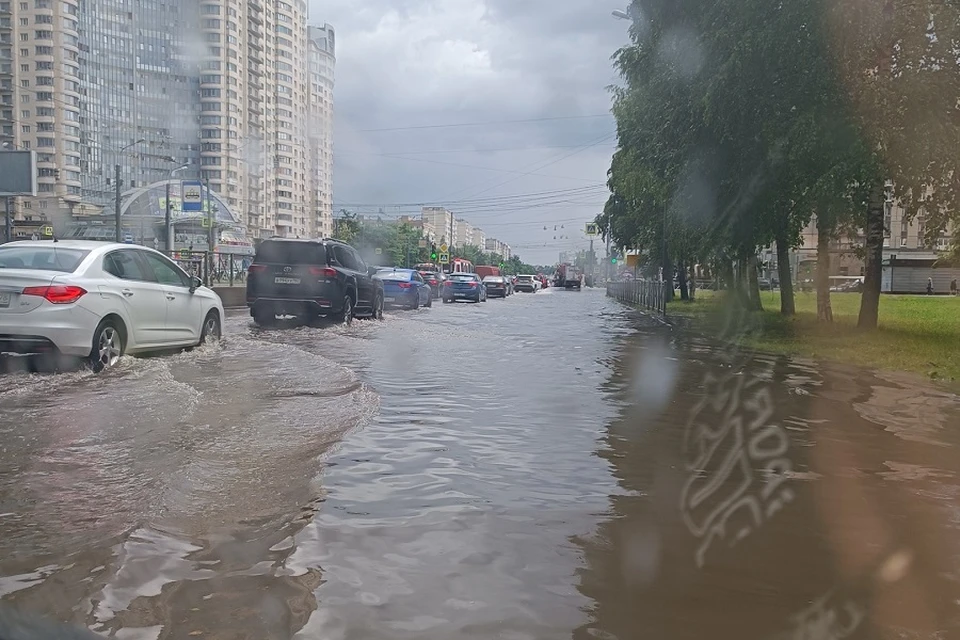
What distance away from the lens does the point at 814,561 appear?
157 inches

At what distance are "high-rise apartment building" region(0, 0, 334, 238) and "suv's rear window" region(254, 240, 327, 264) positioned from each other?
800cm

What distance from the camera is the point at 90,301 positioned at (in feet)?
29.2

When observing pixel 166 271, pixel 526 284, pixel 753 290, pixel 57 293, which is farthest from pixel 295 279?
pixel 526 284

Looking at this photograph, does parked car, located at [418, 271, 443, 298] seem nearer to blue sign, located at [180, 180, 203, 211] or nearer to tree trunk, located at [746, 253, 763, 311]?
blue sign, located at [180, 180, 203, 211]

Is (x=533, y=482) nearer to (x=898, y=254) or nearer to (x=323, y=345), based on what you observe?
(x=323, y=345)

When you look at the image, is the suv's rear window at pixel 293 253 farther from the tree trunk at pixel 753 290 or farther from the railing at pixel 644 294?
the tree trunk at pixel 753 290

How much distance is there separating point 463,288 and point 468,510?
3484 centimetres

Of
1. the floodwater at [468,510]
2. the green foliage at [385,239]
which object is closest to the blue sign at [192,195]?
the green foliage at [385,239]

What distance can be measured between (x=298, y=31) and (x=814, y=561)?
26.8 metres

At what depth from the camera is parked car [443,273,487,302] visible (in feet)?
129

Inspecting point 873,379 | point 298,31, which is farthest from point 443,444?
point 298,31

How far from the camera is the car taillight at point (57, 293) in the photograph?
8.58 metres

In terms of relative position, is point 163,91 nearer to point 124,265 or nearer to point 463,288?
point 124,265

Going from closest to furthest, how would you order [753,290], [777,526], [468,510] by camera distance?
[777,526] → [468,510] → [753,290]
